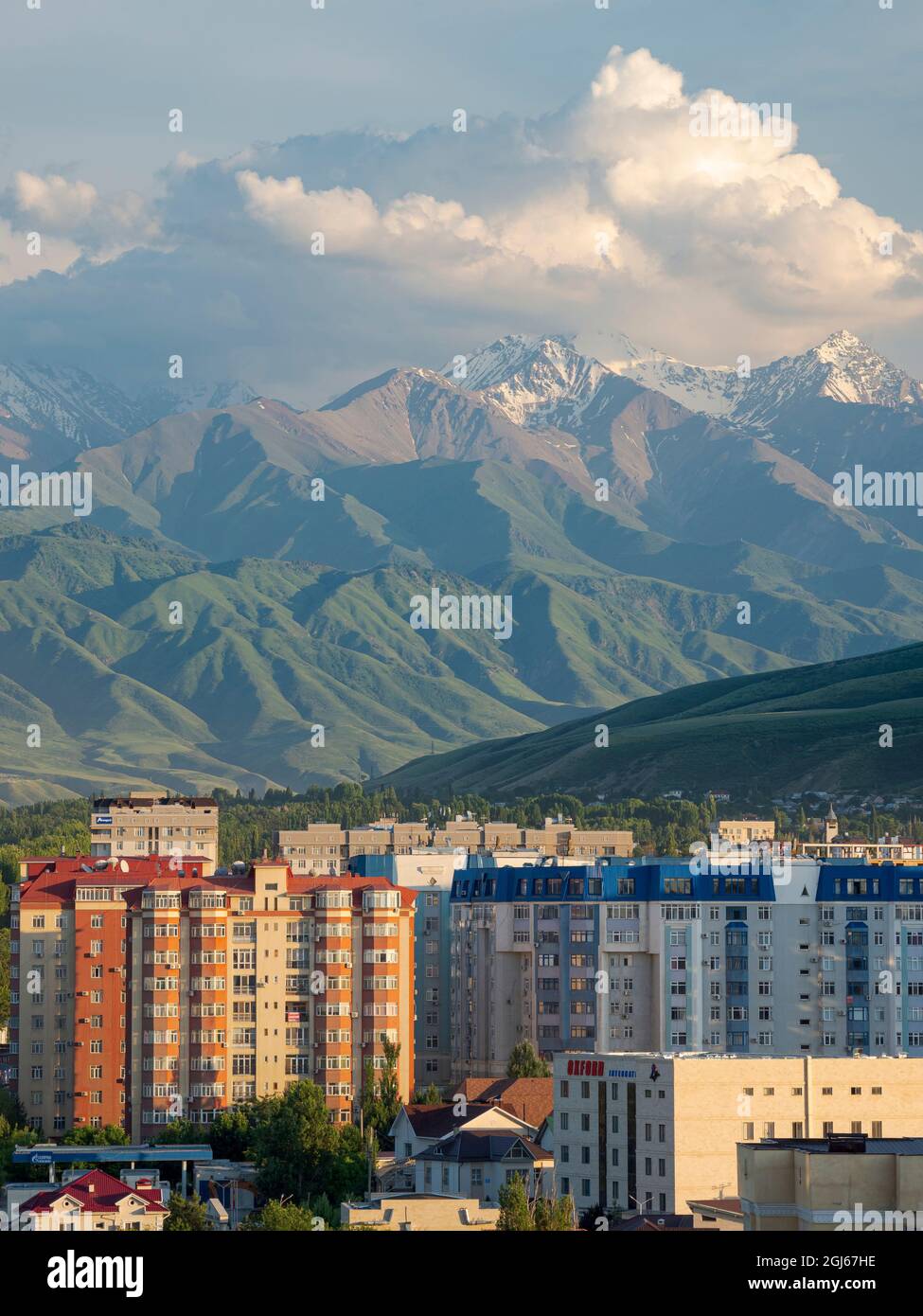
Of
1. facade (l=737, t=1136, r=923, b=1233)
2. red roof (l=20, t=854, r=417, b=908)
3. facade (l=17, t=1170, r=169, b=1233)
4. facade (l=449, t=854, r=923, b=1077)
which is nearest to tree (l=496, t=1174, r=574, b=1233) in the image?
facade (l=17, t=1170, r=169, b=1233)

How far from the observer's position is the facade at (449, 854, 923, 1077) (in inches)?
5020

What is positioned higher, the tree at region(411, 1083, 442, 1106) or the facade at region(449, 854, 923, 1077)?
the facade at region(449, 854, 923, 1077)

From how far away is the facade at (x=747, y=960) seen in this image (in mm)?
127500

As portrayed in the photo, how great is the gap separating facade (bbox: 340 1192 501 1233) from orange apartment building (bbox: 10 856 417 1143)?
44.9 metres

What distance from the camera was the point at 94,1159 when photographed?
102938 mm

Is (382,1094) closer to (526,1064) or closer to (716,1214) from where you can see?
(526,1064)

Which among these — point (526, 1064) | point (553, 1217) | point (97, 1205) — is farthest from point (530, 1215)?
point (526, 1064)

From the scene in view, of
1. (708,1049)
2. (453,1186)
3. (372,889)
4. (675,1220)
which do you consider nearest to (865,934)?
(708,1049)

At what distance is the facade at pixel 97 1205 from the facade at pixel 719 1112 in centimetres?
1652

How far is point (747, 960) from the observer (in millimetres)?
129500

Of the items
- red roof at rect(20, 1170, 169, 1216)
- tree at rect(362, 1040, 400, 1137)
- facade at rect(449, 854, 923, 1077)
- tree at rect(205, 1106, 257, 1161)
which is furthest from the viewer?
facade at rect(449, 854, 923, 1077)

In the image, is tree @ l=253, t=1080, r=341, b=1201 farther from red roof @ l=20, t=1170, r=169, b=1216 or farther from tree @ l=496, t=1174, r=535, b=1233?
tree @ l=496, t=1174, r=535, b=1233

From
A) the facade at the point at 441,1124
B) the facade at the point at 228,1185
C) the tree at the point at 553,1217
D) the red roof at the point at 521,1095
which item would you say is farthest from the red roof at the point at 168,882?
the tree at the point at 553,1217

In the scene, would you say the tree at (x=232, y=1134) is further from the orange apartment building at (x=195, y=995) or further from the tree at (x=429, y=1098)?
the tree at (x=429, y=1098)
